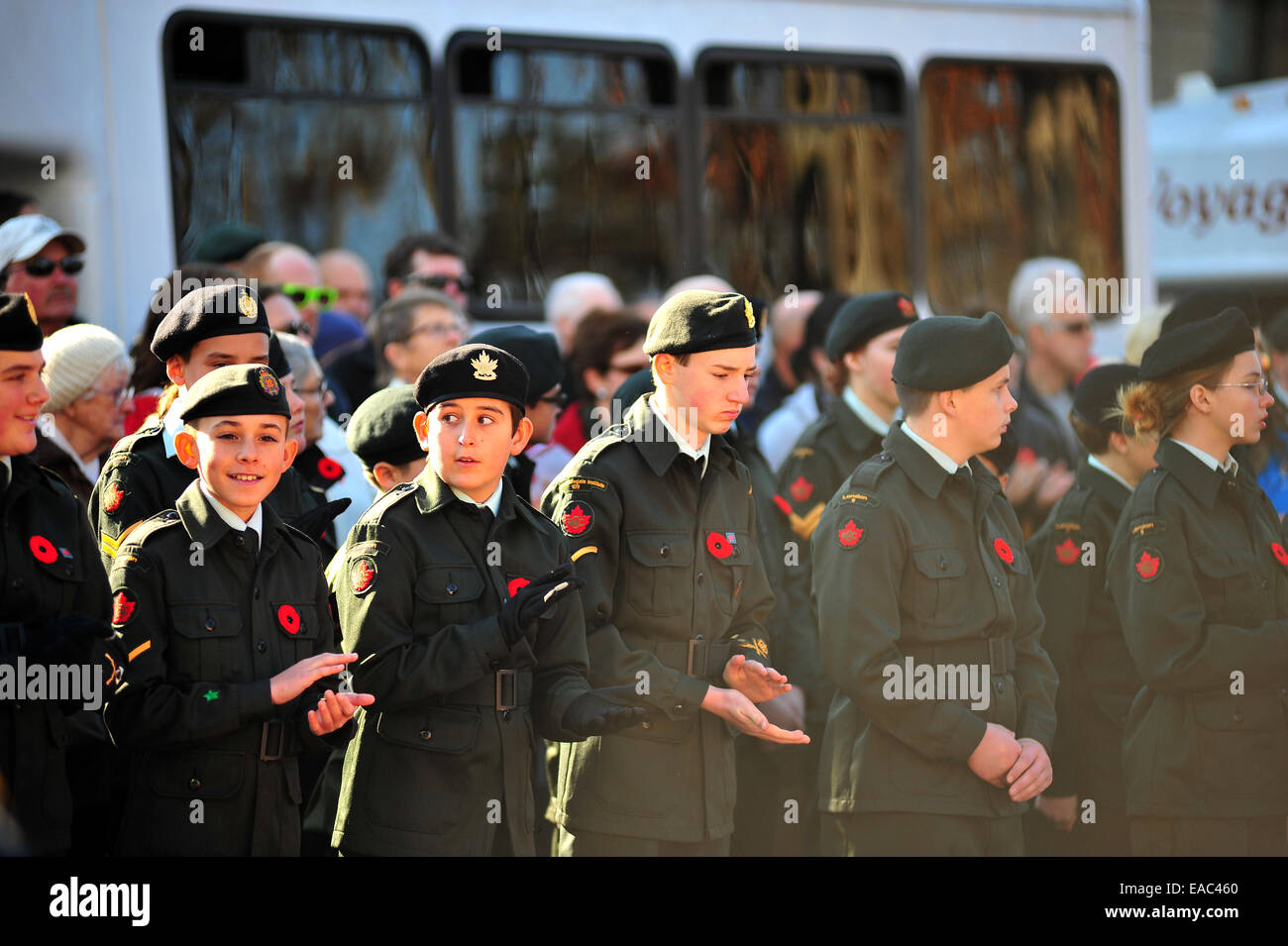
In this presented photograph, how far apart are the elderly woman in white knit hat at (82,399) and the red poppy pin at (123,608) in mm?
1076

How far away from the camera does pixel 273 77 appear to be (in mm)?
7766

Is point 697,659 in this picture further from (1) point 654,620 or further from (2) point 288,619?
(2) point 288,619

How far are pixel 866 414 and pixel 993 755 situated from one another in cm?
Answer: 178

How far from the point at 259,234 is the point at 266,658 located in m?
3.71

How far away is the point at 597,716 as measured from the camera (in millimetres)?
3842

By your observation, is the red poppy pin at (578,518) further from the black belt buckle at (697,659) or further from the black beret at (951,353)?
the black beret at (951,353)

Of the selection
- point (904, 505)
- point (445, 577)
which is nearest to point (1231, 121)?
point (904, 505)

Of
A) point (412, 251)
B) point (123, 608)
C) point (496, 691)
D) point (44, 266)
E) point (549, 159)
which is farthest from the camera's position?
point (549, 159)

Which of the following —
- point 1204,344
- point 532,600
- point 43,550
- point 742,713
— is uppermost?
point 1204,344

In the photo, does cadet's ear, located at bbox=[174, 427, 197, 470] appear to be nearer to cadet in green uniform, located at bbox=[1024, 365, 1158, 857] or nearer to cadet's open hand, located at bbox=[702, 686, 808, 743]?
cadet's open hand, located at bbox=[702, 686, 808, 743]

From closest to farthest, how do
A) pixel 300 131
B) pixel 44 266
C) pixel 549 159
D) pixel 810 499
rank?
pixel 810 499, pixel 44 266, pixel 300 131, pixel 549 159

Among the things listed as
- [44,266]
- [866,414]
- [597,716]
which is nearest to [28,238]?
[44,266]

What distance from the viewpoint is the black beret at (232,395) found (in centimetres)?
387

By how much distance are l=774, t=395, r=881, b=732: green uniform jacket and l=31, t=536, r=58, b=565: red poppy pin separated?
244 centimetres
